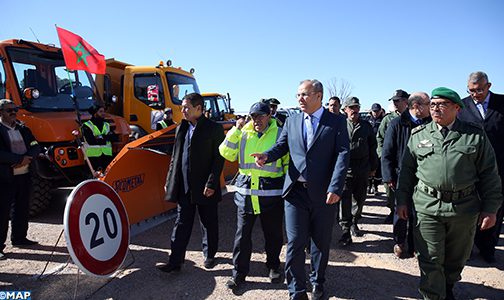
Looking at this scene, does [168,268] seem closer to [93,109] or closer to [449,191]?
[449,191]

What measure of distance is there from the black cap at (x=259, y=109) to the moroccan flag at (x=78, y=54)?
3.07m

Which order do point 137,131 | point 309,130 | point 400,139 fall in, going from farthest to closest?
point 137,131 → point 400,139 → point 309,130

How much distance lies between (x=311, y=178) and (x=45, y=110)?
4767 millimetres

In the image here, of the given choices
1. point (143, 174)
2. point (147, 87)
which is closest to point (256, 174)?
point (143, 174)

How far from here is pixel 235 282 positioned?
10.1 feet

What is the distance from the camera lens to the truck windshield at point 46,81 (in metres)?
5.12

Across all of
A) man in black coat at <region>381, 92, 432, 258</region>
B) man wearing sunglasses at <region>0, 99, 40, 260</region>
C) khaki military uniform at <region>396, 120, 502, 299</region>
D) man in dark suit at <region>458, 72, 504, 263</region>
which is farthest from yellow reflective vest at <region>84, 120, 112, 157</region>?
man in dark suit at <region>458, 72, 504, 263</region>

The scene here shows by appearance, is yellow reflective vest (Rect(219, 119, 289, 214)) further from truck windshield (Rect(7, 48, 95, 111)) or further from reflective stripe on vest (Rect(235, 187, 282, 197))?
truck windshield (Rect(7, 48, 95, 111))

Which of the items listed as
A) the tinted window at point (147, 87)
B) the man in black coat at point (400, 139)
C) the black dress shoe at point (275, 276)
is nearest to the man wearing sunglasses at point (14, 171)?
the tinted window at point (147, 87)

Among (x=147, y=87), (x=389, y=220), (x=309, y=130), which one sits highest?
(x=147, y=87)

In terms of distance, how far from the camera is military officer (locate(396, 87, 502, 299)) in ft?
8.14

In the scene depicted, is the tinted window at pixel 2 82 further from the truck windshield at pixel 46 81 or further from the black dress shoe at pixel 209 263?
the black dress shoe at pixel 209 263

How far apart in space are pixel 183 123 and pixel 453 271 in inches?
116

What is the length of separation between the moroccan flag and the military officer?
467cm
